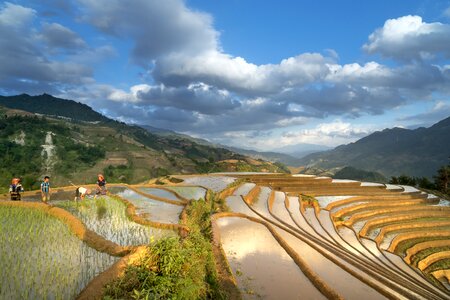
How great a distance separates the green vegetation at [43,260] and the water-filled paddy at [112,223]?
3.49 feet

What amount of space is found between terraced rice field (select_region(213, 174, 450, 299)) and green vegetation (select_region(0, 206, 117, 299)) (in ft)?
13.2

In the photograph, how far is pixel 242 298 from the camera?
673 cm

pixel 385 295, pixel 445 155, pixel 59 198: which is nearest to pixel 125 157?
pixel 59 198

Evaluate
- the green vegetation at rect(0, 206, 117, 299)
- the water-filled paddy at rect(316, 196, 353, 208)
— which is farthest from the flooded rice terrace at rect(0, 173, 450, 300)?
the water-filled paddy at rect(316, 196, 353, 208)

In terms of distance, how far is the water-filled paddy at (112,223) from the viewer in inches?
387

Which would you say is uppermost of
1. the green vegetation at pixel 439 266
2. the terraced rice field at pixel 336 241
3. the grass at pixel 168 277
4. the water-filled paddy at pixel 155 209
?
the grass at pixel 168 277

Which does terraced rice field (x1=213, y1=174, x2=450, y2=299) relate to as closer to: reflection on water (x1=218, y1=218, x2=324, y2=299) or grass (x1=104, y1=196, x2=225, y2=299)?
reflection on water (x1=218, y1=218, x2=324, y2=299)

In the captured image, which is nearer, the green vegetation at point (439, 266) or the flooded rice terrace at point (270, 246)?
the flooded rice terrace at point (270, 246)

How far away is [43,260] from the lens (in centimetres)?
728

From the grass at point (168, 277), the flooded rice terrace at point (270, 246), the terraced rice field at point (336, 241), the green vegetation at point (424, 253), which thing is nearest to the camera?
the grass at point (168, 277)

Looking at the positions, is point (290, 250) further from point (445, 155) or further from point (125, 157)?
point (445, 155)

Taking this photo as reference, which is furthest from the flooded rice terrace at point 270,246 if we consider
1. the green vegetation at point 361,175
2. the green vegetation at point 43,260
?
the green vegetation at point 361,175

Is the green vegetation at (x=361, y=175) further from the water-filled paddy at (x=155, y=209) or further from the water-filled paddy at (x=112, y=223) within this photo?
the water-filled paddy at (x=112, y=223)

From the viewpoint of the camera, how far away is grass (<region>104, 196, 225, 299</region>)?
5285mm
